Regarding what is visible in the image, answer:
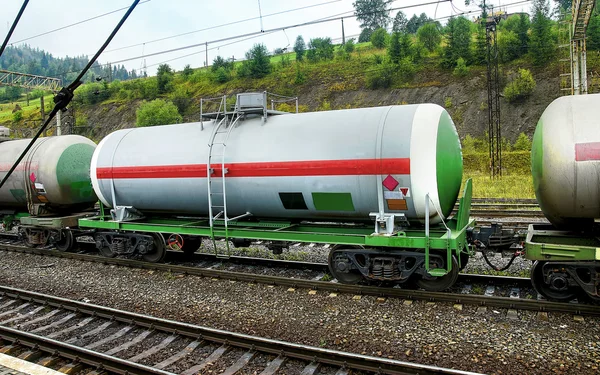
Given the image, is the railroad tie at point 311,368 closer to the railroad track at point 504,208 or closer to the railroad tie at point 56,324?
the railroad tie at point 56,324

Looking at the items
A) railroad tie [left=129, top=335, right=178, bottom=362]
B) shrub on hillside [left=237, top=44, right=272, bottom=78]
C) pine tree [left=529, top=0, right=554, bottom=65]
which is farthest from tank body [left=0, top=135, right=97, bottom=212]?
shrub on hillside [left=237, top=44, right=272, bottom=78]

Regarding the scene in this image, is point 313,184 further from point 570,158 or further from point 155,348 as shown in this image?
point 570,158

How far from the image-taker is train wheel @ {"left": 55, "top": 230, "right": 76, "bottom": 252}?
13.4 meters

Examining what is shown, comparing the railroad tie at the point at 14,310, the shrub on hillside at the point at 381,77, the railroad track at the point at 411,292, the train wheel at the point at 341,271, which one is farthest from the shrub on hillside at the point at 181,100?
the train wheel at the point at 341,271

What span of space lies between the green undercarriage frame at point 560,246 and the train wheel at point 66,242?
12350mm

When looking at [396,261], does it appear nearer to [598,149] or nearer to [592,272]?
[592,272]

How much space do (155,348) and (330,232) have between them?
167 inches

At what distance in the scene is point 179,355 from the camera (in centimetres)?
636

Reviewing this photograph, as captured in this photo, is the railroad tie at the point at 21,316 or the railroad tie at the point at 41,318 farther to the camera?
the railroad tie at the point at 21,316

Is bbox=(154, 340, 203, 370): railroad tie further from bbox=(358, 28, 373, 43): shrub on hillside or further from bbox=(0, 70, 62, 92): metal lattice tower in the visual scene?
bbox=(358, 28, 373, 43): shrub on hillside

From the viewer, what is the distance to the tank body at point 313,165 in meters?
8.22

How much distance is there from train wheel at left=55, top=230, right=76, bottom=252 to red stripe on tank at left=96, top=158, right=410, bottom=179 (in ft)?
11.0

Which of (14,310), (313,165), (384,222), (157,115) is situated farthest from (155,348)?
(157,115)

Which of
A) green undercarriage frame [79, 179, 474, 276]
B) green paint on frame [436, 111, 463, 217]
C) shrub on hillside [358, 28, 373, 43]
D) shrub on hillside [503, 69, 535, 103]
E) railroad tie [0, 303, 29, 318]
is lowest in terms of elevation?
railroad tie [0, 303, 29, 318]
